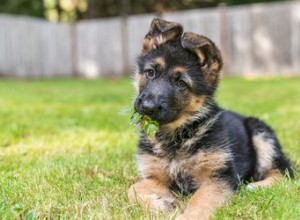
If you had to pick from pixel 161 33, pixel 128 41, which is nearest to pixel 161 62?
pixel 161 33

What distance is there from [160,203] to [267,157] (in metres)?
1.58

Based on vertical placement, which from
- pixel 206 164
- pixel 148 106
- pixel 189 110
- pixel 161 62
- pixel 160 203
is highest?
pixel 161 62

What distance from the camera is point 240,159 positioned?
14.7 ft

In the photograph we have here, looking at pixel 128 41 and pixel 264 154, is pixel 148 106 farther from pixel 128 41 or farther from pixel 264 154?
pixel 128 41

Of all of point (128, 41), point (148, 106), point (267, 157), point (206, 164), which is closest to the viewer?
point (148, 106)

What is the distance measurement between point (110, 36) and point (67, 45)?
2079mm

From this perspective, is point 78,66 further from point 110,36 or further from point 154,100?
point 154,100

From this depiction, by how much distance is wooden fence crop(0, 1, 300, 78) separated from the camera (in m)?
19.3

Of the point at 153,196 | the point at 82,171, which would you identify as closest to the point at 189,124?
the point at 153,196

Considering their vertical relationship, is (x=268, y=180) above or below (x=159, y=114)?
below

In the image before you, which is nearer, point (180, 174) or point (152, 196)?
point (152, 196)

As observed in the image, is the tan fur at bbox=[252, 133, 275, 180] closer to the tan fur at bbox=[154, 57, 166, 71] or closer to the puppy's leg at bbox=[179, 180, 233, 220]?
the puppy's leg at bbox=[179, 180, 233, 220]

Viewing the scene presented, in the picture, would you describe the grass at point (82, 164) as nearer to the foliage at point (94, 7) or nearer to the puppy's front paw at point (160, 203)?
the puppy's front paw at point (160, 203)

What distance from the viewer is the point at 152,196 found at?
12.0ft
